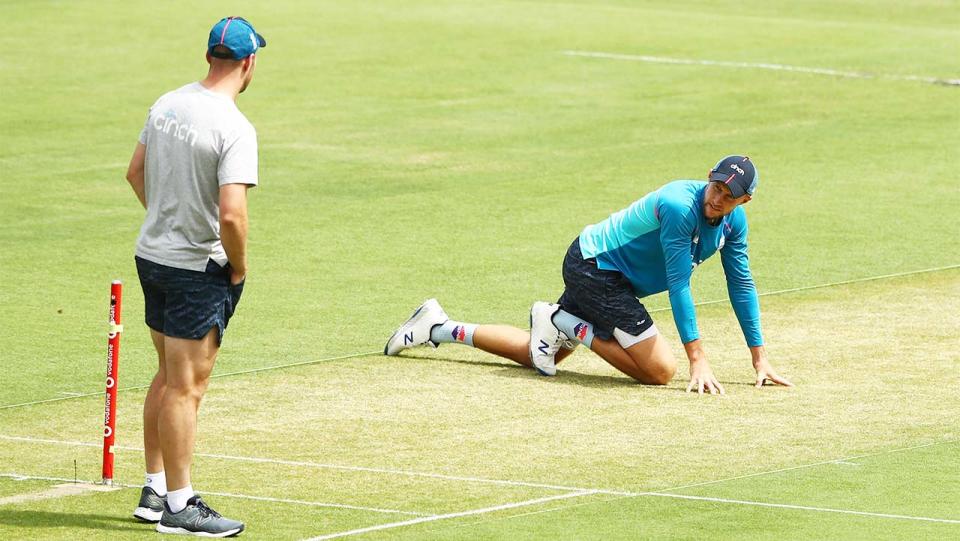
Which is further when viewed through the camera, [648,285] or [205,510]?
[648,285]

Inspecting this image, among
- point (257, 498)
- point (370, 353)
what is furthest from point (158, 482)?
point (370, 353)

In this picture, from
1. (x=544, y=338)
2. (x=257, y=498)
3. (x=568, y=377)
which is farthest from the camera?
(x=568, y=377)

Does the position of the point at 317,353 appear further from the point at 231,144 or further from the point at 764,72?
the point at 764,72

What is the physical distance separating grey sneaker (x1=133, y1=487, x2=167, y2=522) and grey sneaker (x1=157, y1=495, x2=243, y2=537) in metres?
0.17

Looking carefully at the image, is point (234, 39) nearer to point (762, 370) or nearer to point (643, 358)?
point (643, 358)

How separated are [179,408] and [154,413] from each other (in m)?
0.26

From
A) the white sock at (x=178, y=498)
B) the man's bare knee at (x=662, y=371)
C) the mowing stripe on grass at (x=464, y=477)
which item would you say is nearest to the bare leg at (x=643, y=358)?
the man's bare knee at (x=662, y=371)

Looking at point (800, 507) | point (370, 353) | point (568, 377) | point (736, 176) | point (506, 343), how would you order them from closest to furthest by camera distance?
point (800, 507) < point (736, 176) < point (568, 377) < point (506, 343) < point (370, 353)

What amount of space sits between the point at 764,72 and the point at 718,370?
50.6 feet

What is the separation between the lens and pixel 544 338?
11.0 metres

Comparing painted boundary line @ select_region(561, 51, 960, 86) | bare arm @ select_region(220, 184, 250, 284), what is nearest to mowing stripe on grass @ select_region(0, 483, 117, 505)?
bare arm @ select_region(220, 184, 250, 284)

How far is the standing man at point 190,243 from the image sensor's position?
746 centimetres

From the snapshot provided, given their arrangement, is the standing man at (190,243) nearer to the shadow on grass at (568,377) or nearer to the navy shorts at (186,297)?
the navy shorts at (186,297)

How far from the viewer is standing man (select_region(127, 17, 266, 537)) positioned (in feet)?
24.5
